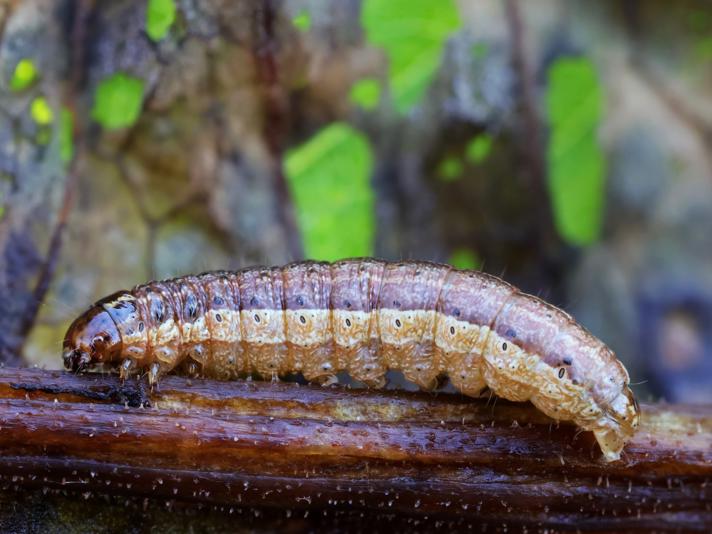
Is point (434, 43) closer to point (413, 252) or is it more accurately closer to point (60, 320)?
point (413, 252)

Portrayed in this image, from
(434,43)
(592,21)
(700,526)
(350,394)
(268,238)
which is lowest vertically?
(700,526)

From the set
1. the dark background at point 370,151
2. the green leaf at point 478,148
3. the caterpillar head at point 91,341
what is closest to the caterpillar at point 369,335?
the caterpillar head at point 91,341

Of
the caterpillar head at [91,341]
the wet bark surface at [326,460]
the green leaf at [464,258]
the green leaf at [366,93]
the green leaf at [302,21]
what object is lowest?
the wet bark surface at [326,460]

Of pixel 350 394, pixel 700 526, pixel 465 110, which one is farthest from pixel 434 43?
pixel 700 526

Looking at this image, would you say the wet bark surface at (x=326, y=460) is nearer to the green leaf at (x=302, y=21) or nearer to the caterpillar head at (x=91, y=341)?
the caterpillar head at (x=91, y=341)

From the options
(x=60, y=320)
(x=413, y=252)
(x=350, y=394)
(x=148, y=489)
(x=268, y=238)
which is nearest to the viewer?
(x=148, y=489)
